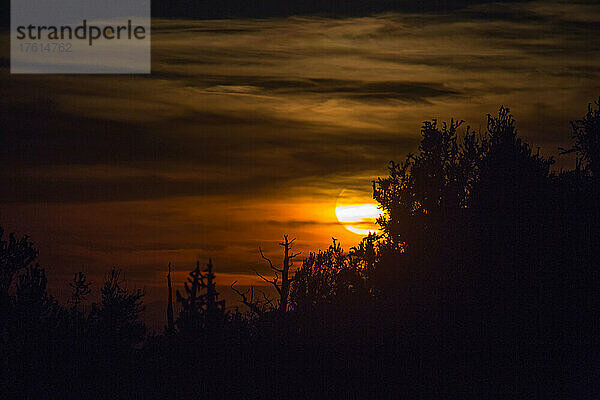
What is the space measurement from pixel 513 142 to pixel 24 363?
121 feet

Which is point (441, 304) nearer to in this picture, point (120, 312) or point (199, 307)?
point (199, 307)

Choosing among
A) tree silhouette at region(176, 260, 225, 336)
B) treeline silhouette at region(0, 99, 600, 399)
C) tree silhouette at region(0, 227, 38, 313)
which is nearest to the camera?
treeline silhouette at region(0, 99, 600, 399)

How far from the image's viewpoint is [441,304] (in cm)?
3247

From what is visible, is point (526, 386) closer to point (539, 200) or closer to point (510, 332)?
point (510, 332)

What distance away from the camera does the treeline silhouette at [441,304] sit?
30.5m

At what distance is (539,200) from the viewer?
108 feet

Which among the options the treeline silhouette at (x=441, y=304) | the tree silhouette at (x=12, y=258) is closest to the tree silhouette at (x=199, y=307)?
the treeline silhouette at (x=441, y=304)

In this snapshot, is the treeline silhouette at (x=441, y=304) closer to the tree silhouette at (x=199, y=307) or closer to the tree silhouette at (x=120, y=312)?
the tree silhouette at (x=199, y=307)

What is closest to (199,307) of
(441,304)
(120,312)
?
(441,304)

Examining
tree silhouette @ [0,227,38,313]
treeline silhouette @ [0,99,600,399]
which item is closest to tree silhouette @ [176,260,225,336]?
treeline silhouette @ [0,99,600,399]

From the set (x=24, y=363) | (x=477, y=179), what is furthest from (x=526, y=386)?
(x=24, y=363)

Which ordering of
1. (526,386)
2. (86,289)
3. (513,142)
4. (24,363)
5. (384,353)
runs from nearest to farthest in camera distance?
1. (526,386)
2. (384,353)
3. (513,142)
4. (24,363)
5. (86,289)

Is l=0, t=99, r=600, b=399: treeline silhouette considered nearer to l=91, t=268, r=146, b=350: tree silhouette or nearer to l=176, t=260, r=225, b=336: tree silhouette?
l=176, t=260, r=225, b=336: tree silhouette

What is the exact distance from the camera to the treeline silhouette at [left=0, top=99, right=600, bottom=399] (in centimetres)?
3053
